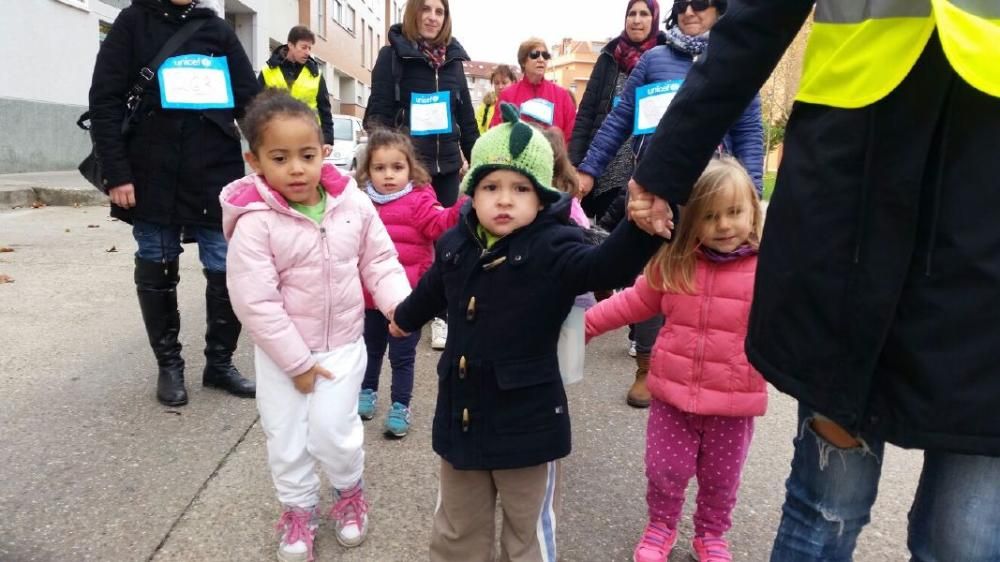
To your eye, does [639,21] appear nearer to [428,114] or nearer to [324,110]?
[428,114]

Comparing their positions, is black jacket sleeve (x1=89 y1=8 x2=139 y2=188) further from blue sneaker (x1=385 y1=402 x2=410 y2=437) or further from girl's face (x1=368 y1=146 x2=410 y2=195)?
blue sneaker (x1=385 y1=402 x2=410 y2=437)

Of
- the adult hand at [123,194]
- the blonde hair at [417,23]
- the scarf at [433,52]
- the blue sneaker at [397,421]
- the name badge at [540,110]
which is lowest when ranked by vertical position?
the blue sneaker at [397,421]

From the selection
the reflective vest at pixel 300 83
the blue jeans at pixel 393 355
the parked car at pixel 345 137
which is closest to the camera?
the blue jeans at pixel 393 355

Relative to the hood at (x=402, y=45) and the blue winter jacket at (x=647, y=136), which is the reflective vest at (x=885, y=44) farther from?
the hood at (x=402, y=45)

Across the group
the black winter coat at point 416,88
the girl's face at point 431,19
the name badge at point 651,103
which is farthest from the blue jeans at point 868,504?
A: the girl's face at point 431,19

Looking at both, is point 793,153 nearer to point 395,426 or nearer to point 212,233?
point 395,426

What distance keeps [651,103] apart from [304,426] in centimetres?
233

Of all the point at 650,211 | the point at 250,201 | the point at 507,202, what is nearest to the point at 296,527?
the point at 250,201

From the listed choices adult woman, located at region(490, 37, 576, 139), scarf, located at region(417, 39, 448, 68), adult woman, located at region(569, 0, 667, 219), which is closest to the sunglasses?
adult woman, located at region(569, 0, 667, 219)

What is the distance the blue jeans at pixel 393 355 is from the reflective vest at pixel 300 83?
133 inches

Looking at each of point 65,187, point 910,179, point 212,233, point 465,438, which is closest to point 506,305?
point 465,438

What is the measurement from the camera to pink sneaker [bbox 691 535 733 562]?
233 centimetres

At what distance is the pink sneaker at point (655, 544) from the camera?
2328 millimetres

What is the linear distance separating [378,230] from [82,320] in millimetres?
3197
